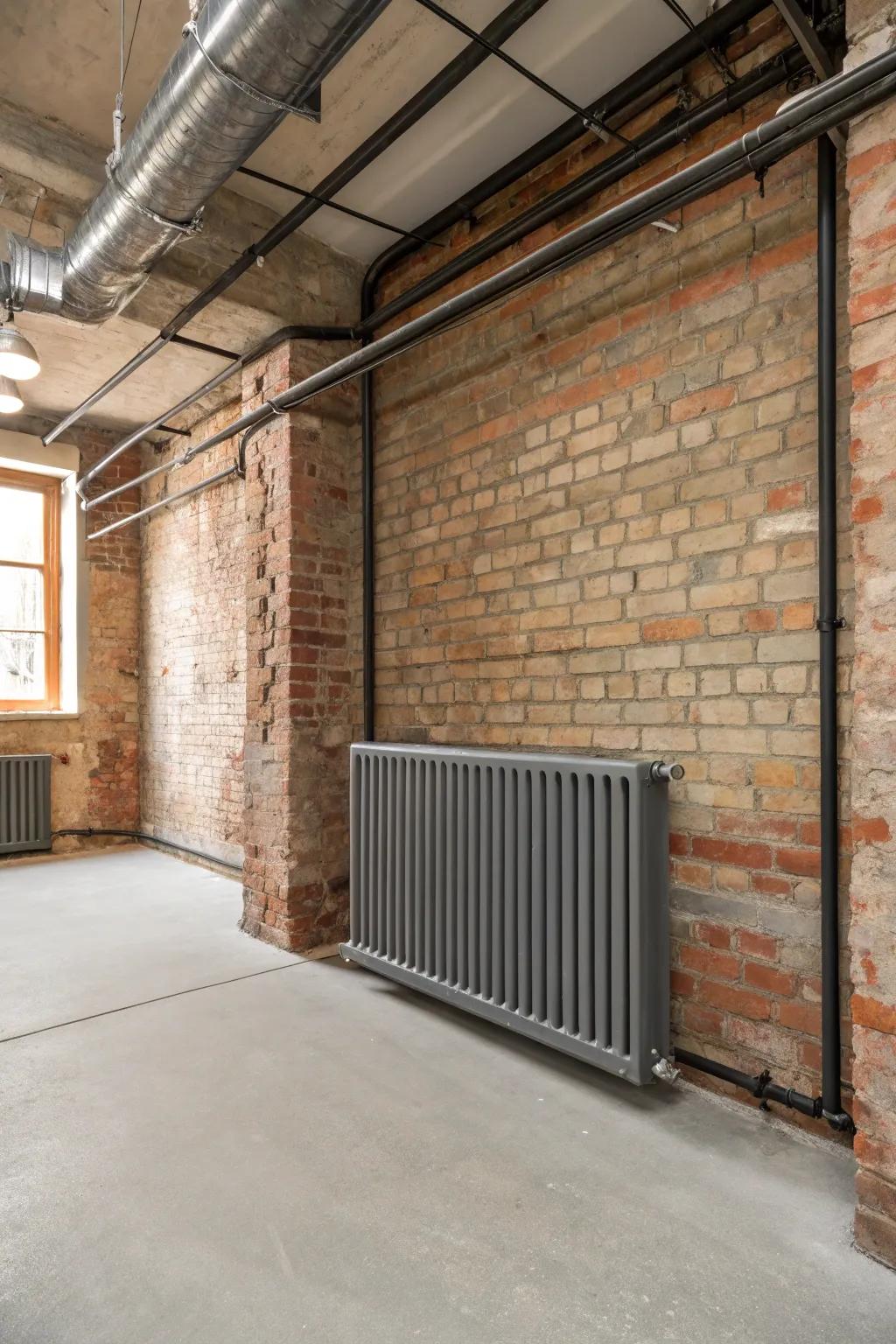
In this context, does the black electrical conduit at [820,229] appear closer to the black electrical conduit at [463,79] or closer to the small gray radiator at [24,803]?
the black electrical conduit at [463,79]

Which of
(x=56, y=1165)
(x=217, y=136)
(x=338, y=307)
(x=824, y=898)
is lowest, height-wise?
(x=56, y=1165)

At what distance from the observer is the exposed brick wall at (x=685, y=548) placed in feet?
6.54

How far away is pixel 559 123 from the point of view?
265cm

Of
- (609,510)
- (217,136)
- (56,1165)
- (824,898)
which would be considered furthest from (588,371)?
(56,1165)

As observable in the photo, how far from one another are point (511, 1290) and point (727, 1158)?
0.70m

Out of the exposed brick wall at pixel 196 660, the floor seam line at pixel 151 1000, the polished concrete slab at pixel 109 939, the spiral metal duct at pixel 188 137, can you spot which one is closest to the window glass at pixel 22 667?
the exposed brick wall at pixel 196 660

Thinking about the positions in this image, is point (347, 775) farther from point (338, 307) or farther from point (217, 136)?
point (217, 136)

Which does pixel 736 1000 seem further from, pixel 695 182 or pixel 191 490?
pixel 191 490

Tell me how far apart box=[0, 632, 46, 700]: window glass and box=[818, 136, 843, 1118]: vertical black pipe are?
5880 mm

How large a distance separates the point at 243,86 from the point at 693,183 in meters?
1.16

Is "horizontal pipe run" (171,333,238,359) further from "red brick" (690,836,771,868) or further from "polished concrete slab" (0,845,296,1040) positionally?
"red brick" (690,836,771,868)

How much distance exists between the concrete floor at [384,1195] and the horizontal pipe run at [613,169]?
283cm

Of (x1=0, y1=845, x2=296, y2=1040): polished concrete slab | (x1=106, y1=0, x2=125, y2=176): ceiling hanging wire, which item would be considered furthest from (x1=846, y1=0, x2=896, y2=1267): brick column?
(x1=0, y1=845, x2=296, y2=1040): polished concrete slab

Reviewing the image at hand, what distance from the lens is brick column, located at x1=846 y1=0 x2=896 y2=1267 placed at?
59.2 inches
